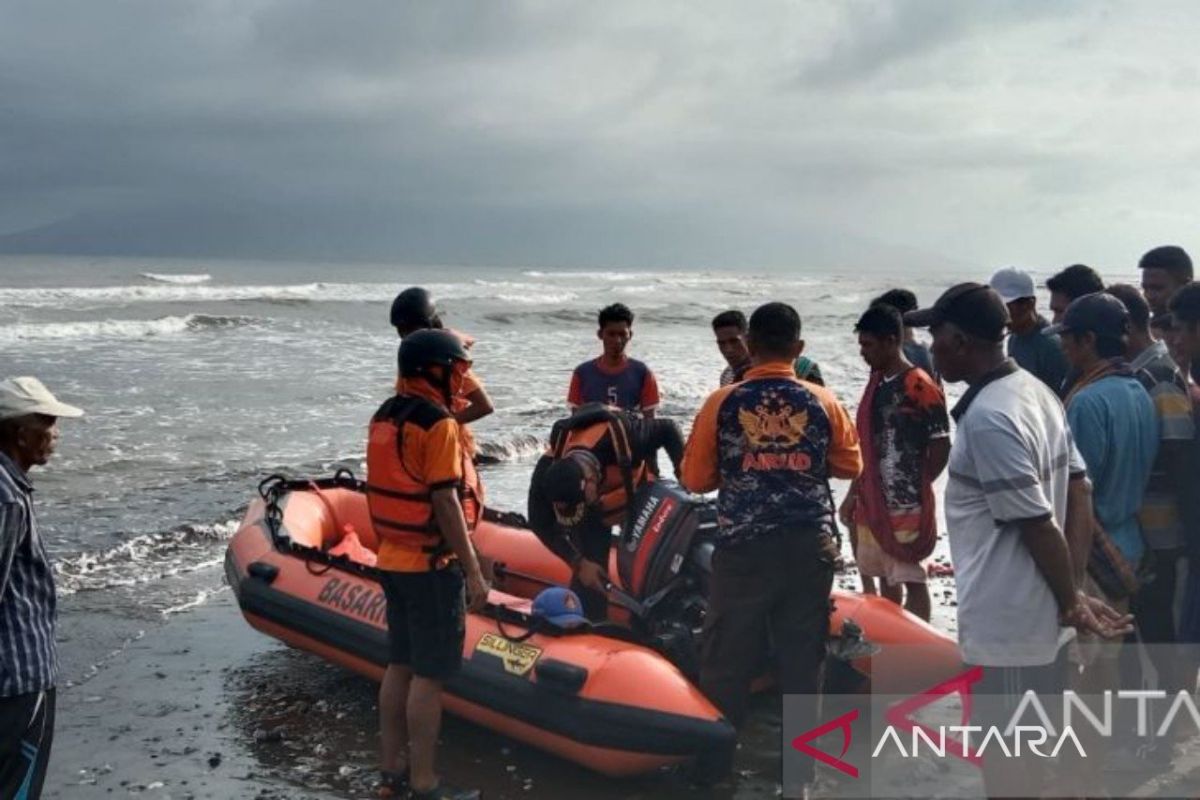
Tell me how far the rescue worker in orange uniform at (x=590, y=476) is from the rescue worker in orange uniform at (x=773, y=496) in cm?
81

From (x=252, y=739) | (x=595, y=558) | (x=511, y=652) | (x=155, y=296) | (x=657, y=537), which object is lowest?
(x=252, y=739)

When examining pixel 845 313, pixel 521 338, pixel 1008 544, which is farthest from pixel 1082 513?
pixel 845 313

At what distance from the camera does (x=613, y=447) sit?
4.65m

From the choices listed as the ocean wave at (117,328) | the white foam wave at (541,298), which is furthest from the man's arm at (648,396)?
the white foam wave at (541,298)

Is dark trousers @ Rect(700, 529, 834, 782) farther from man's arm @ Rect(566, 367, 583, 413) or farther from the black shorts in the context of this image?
man's arm @ Rect(566, 367, 583, 413)

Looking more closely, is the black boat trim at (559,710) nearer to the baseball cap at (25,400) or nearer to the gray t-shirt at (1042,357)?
the baseball cap at (25,400)

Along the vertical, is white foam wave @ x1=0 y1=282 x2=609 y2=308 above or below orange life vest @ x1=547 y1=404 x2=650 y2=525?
above

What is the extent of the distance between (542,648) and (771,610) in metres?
1.08

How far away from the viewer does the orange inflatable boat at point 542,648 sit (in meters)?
4.01

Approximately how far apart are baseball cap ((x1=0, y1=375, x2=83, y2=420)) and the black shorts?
1.35 metres

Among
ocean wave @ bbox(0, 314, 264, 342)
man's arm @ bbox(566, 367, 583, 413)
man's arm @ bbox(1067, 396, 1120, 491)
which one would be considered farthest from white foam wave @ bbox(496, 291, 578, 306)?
man's arm @ bbox(1067, 396, 1120, 491)

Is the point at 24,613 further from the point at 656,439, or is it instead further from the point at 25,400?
the point at 656,439

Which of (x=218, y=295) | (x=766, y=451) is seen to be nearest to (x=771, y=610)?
(x=766, y=451)

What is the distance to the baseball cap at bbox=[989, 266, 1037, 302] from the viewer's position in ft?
16.6
